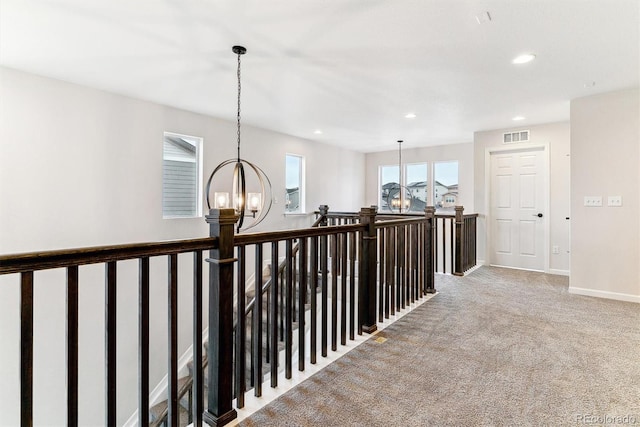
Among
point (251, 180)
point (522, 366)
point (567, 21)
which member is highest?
point (567, 21)

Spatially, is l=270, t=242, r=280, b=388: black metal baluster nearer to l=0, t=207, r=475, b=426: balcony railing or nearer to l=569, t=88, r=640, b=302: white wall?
l=0, t=207, r=475, b=426: balcony railing

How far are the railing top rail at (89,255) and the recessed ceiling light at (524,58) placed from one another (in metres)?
2.93

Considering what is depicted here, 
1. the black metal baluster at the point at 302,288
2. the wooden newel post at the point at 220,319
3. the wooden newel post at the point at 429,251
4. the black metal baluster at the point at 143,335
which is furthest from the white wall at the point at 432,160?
the black metal baluster at the point at 143,335

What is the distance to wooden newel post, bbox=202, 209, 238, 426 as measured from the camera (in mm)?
1575

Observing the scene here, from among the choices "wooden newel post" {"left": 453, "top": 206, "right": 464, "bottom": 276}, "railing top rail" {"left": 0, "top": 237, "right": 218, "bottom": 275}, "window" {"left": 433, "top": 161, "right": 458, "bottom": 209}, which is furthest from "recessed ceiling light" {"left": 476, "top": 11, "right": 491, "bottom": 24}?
"window" {"left": 433, "top": 161, "right": 458, "bottom": 209}

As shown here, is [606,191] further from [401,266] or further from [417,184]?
[417,184]

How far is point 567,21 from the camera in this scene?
7.51ft

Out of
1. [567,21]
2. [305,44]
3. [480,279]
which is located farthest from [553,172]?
[305,44]

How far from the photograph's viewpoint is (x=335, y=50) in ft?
9.04

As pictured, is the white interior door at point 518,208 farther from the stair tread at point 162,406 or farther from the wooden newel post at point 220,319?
the wooden newel post at point 220,319

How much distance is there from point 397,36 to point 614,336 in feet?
9.56

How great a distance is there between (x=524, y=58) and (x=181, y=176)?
13.7 ft

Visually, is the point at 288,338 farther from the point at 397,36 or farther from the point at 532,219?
the point at 532,219

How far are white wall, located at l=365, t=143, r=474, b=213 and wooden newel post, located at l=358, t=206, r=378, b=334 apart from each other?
4.97 m
